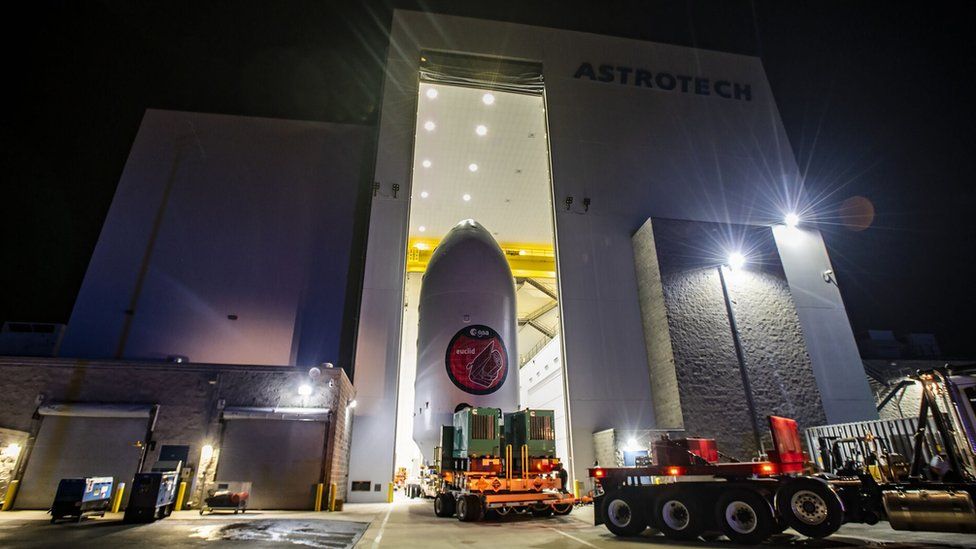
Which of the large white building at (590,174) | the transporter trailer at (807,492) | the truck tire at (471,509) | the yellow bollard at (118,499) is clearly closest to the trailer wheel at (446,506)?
the truck tire at (471,509)

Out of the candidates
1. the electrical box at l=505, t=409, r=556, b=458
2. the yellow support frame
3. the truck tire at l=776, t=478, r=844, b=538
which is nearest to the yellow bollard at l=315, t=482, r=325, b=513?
the electrical box at l=505, t=409, r=556, b=458

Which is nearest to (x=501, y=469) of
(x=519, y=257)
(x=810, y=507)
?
(x=810, y=507)

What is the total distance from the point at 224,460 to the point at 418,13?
19.2 metres

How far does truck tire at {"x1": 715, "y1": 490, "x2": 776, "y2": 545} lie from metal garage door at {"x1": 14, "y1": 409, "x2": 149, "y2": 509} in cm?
1408

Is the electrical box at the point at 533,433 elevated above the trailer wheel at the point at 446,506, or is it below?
above

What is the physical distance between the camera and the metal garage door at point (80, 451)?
11070mm

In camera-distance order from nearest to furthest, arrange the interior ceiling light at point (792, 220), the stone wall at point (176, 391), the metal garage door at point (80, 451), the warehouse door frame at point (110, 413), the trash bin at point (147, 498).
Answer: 1. the trash bin at point (147, 498)
2. the metal garage door at point (80, 451)
3. the warehouse door frame at point (110, 413)
4. the stone wall at point (176, 391)
5. the interior ceiling light at point (792, 220)

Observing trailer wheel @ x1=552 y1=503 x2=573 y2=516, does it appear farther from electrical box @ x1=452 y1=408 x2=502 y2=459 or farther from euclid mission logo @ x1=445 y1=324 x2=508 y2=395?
euclid mission logo @ x1=445 y1=324 x2=508 y2=395

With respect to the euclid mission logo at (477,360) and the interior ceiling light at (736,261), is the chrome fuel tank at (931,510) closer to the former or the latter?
the euclid mission logo at (477,360)

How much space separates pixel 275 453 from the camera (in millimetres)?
11906

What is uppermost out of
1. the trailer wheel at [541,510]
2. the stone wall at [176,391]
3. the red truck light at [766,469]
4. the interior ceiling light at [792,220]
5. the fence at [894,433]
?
the interior ceiling light at [792,220]

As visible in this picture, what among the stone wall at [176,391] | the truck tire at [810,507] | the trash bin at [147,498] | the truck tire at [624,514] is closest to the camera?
the truck tire at [810,507]

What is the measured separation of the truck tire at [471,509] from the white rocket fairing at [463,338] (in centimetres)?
353

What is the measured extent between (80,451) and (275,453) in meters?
5.09
